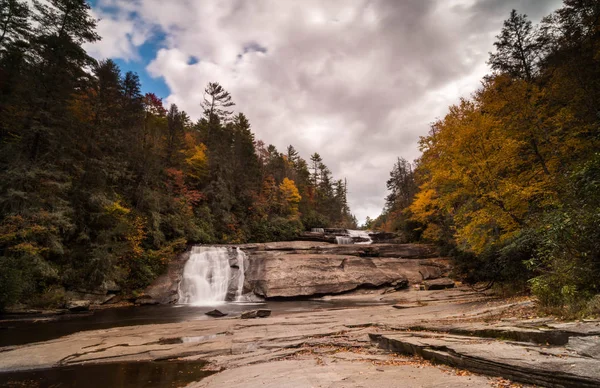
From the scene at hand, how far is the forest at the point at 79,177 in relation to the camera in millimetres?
14719

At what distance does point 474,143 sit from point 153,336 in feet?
48.4

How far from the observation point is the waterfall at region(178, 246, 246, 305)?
67.4 feet

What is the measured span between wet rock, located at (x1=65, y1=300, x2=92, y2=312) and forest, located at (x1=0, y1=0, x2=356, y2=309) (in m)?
0.92

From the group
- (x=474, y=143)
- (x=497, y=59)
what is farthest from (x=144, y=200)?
(x=497, y=59)

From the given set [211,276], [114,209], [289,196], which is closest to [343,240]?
[289,196]

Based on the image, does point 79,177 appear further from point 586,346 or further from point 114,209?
point 586,346

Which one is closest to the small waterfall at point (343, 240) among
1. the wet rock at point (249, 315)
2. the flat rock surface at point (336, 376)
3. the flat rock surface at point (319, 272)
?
the flat rock surface at point (319, 272)

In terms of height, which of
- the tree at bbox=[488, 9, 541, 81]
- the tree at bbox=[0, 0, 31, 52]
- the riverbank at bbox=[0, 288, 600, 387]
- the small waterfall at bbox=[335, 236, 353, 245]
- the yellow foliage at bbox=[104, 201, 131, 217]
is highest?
the tree at bbox=[0, 0, 31, 52]

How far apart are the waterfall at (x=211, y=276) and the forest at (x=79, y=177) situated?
7.08 ft

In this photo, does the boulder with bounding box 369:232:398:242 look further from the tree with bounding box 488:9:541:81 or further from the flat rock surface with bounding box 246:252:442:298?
the tree with bounding box 488:9:541:81

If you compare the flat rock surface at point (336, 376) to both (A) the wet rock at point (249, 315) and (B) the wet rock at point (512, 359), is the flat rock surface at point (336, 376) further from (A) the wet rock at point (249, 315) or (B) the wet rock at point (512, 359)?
(A) the wet rock at point (249, 315)

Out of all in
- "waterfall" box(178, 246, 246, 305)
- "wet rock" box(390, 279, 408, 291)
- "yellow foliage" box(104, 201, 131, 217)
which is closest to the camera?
"yellow foliage" box(104, 201, 131, 217)

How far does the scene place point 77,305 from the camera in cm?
1538

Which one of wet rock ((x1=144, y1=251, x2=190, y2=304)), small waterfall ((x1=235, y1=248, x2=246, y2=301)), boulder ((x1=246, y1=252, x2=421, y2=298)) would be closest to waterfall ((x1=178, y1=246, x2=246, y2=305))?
small waterfall ((x1=235, y1=248, x2=246, y2=301))
